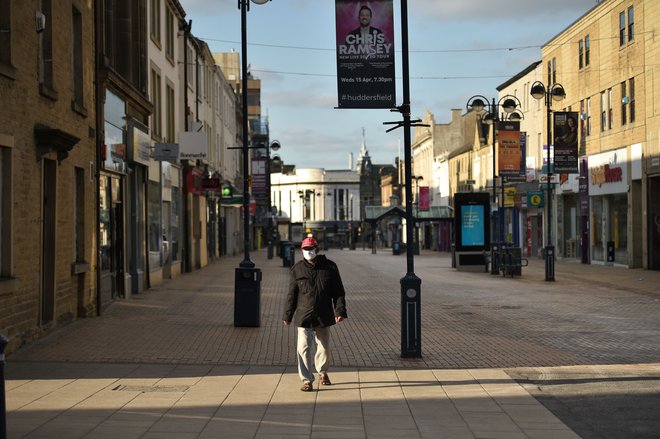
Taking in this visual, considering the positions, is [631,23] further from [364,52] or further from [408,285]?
[408,285]

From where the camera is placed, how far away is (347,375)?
36.7ft

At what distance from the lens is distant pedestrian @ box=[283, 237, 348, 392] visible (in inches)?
398

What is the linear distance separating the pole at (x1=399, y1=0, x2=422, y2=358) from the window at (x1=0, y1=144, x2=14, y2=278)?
560 centimetres

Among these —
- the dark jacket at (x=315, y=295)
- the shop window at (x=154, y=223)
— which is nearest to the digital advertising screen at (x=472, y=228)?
the shop window at (x=154, y=223)

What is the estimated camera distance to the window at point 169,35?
32.9 meters

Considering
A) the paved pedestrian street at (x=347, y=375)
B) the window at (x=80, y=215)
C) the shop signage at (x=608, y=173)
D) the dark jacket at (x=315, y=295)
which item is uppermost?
the shop signage at (x=608, y=173)

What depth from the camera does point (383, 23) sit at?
12828mm

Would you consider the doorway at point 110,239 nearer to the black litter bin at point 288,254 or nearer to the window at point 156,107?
the window at point 156,107

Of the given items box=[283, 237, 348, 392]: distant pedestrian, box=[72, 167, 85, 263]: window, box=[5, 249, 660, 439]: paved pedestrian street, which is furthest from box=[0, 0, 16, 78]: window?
box=[283, 237, 348, 392]: distant pedestrian

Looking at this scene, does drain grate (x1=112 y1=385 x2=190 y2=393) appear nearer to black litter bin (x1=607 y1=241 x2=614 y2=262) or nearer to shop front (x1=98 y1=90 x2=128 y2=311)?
shop front (x1=98 y1=90 x2=128 y2=311)

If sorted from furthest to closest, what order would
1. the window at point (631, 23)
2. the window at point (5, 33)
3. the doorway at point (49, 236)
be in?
the window at point (631, 23), the doorway at point (49, 236), the window at point (5, 33)

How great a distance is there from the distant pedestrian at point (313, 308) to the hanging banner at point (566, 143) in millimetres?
23108

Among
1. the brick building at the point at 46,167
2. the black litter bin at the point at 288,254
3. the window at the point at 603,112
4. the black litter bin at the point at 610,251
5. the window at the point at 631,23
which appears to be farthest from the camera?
the window at the point at 603,112

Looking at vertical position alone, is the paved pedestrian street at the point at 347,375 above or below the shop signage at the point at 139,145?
below
